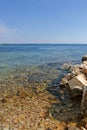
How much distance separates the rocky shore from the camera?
7.07m

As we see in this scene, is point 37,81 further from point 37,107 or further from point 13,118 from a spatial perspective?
point 13,118

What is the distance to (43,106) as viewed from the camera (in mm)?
8758

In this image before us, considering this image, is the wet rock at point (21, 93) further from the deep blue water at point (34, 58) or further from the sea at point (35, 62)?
the deep blue water at point (34, 58)

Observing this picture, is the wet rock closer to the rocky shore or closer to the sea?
the rocky shore

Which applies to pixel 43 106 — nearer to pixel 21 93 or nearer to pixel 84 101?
pixel 84 101

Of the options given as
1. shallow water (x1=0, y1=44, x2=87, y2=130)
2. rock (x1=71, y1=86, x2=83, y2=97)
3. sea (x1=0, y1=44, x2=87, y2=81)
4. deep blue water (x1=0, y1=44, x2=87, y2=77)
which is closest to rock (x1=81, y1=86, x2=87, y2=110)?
shallow water (x1=0, y1=44, x2=87, y2=130)

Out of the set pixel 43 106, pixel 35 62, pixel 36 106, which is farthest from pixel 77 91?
pixel 35 62

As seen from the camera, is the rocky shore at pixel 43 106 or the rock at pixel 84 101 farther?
the rock at pixel 84 101

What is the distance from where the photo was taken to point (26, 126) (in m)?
6.95

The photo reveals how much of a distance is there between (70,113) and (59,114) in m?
0.50

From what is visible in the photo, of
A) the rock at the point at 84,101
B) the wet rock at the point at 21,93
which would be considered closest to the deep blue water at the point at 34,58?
the wet rock at the point at 21,93

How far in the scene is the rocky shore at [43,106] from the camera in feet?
23.2

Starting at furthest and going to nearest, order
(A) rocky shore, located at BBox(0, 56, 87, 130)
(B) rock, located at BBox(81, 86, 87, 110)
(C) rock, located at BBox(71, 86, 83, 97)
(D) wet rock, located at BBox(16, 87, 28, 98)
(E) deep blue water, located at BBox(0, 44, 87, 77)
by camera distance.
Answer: (E) deep blue water, located at BBox(0, 44, 87, 77), (D) wet rock, located at BBox(16, 87, 28, 98), (C) rock, located at BBox(71, 86, 83, 97), (B) rock, located at BBox(81, 86, 87, 110), (A) rocky shore, located at BBox(0, 56, 87, 130)

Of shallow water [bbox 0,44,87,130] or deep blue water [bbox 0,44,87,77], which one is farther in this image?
deep blue water [bbox 0,44,87,77]
